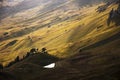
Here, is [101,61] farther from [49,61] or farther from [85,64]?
[49,61]

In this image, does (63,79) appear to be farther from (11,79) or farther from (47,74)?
(11,79)

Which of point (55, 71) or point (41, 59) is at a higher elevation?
point (41, 59)

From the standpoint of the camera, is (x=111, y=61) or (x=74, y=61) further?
(x=74, y=61)

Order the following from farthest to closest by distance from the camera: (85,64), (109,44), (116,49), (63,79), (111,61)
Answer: (109,44) → (116,49) → (85,64) → (111,61) → (63,79)

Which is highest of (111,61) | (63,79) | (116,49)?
(116,49)

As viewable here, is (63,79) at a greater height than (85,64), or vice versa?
(85,64)

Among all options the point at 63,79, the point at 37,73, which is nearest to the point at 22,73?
the point at 37,73

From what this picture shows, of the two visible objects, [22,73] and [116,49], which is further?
[116,49]

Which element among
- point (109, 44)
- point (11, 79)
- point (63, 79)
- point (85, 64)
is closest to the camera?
point (63, 79)

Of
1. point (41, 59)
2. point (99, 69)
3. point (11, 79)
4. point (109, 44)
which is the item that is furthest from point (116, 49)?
point (11, 79)
